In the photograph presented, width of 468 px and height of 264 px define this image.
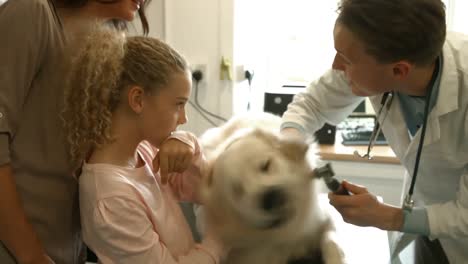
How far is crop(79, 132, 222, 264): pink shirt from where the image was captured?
0.87 meters

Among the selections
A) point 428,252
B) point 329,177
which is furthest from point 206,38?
point 329,177

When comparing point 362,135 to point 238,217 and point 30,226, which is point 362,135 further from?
point 30,226

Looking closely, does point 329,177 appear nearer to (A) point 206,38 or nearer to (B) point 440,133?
(B) point 440,133

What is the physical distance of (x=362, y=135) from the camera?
243cm

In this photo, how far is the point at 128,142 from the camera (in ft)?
3.18

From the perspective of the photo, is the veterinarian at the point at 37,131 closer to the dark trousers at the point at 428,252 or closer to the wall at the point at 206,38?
the dark trousers at the point at 428,252

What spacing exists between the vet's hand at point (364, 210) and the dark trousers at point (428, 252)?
0.25 meters

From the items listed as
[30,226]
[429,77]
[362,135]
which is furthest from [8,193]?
[362,135]

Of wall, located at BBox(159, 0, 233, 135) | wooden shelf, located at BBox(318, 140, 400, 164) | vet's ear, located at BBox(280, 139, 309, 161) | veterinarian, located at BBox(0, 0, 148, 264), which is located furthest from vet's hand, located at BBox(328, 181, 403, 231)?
wall, located at BBox(159, 0, 233, 135)

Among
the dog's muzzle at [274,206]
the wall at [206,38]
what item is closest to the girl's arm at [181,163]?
the dog's muzzle at [274,206]

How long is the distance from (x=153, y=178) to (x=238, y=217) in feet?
0.69

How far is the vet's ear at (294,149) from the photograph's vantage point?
92cm

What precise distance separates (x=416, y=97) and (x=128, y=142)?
0.67m

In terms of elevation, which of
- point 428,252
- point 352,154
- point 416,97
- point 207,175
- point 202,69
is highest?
point 416,97
